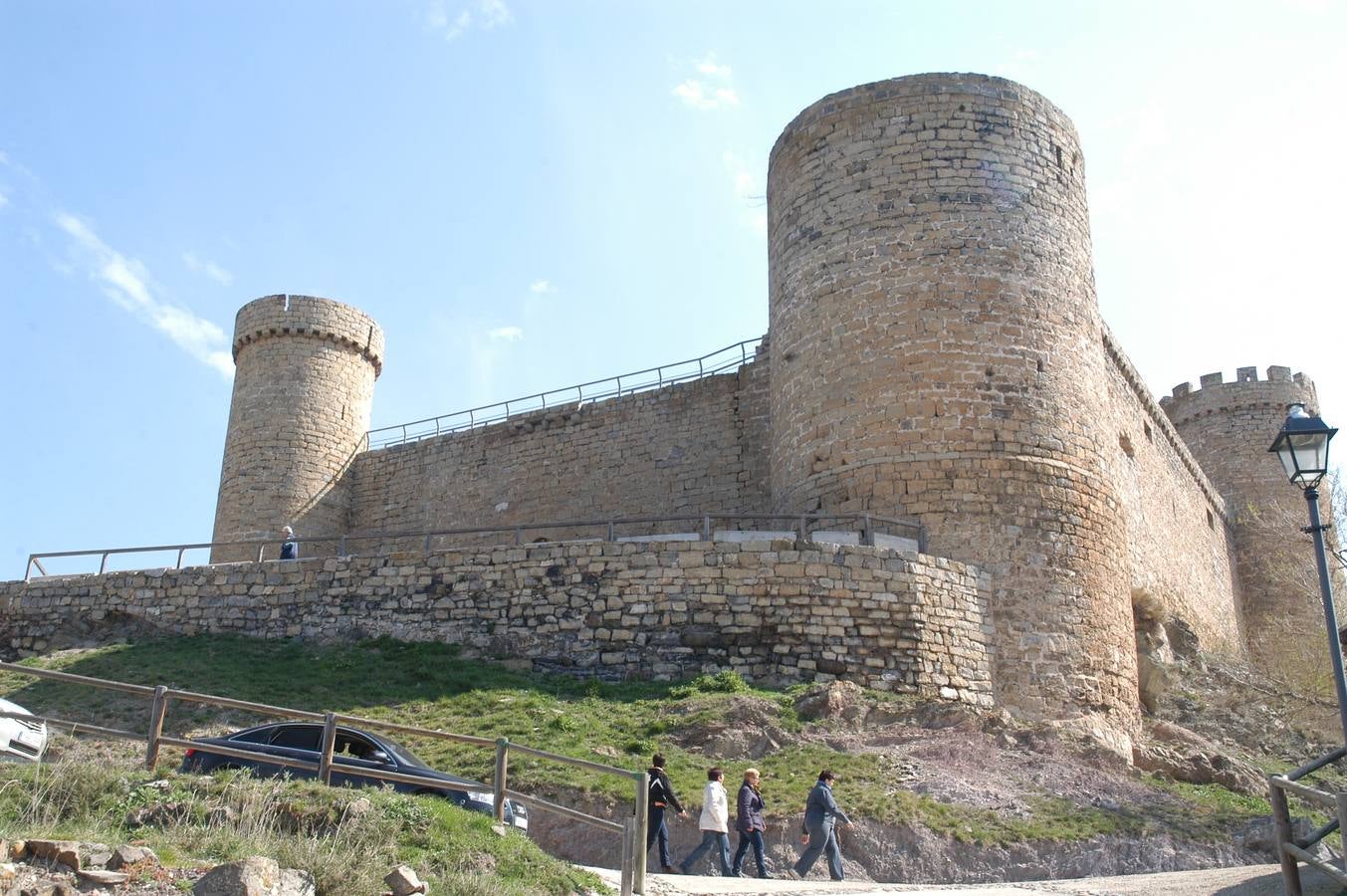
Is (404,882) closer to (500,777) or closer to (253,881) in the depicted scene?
(253,881)

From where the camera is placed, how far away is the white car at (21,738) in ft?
32.8

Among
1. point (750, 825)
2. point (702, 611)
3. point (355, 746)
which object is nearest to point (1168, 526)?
point (702, 611)

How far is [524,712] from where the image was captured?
14.2m

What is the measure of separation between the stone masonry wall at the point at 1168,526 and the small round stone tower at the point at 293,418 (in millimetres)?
16703

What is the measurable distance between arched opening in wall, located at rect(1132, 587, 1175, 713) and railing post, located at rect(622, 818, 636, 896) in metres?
13.6

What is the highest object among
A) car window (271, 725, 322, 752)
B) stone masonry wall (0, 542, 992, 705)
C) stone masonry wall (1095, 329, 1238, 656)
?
stone masonry wall (1095, 329, 1238, 656)

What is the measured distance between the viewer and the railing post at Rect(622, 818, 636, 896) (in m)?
8.55

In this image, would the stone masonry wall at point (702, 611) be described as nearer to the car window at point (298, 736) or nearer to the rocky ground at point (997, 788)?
the rocky ground at point (997, 788)

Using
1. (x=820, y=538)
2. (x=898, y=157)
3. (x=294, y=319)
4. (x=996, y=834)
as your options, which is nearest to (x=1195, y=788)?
(x=996, y=834)

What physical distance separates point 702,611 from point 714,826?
5310 mm

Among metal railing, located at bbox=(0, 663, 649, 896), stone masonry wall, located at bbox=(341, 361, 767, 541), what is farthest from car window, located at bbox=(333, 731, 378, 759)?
stone masonry wall, located at bbox=(341, 361, 767, 541)

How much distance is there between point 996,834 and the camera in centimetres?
1177

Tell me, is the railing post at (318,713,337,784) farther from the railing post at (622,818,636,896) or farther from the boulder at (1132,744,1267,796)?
the boulder at (1132,744,1267,796)

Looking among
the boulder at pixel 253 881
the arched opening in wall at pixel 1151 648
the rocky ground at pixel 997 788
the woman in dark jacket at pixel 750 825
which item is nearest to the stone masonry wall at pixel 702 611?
the rocky ground at pixel 997 788
